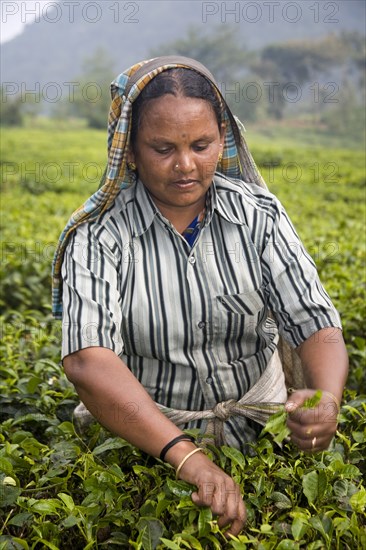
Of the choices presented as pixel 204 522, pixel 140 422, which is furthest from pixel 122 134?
pixel 204 522

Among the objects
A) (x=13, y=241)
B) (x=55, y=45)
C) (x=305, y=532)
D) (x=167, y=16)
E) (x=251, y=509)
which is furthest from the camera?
(x=55, y=45)

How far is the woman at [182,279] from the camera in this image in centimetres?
174

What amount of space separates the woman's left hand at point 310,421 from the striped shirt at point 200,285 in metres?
0.30

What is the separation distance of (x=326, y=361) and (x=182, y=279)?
1.39 ft

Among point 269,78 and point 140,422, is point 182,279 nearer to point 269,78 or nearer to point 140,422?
point 140,422

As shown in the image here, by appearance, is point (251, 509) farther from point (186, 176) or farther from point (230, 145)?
point (230, 145)

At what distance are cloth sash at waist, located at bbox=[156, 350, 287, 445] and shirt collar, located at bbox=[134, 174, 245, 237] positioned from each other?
46cm

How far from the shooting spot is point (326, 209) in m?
7.04

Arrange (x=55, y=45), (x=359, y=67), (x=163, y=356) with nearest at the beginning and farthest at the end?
1. (x=163, y=356)
2. (x=359, y=67)
3. (x=55, y=45)

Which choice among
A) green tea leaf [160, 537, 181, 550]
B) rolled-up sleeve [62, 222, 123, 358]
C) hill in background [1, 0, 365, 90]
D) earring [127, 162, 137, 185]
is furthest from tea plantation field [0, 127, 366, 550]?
hill in background [1, 0, 365, 90]

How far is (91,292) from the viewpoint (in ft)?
5.80

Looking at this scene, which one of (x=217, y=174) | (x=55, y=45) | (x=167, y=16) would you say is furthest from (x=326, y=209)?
(x=55, y=45)

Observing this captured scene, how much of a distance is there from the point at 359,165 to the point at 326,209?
570 cm

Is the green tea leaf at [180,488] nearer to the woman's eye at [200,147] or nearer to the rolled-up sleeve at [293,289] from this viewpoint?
the rolled-up sleeve at [293,289]
